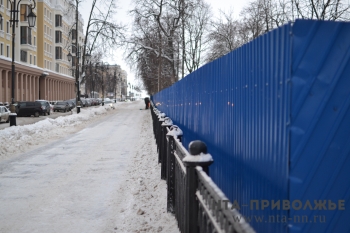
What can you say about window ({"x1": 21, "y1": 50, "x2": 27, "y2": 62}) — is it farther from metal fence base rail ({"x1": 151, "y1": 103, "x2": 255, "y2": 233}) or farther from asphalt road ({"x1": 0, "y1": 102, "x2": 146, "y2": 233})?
metal fence base rail ({"x1": 151, "y1": 103, "x2": 255, "y2": 233})

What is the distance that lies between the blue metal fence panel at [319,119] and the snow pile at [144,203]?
2.83 metres

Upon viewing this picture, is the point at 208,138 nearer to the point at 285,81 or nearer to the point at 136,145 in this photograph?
the point at 285,81

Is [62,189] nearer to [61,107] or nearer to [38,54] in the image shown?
[61,107]

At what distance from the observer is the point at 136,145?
47.8ft

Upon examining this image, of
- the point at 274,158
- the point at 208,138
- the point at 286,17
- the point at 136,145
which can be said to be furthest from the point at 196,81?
the point at 286,17

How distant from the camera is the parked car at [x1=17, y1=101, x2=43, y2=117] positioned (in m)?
38.8

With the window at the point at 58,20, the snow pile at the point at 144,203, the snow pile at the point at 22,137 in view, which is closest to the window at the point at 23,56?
the window at the point at 58,20

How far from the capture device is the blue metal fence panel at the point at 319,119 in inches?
91.8

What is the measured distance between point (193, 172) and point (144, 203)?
11.1ft

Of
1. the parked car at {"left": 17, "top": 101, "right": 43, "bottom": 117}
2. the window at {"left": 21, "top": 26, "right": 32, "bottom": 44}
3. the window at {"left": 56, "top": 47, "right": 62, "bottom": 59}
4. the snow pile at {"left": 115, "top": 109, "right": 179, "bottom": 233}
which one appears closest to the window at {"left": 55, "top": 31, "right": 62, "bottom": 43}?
the window at {"left": 56, "top": 47, "right": 62, "bottom": 59}

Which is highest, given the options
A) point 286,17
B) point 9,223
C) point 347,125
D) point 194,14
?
point 194,14

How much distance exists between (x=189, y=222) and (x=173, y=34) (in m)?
34.1

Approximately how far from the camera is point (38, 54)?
6894cm

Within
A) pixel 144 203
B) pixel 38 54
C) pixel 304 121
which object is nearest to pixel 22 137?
pixel 144 203
